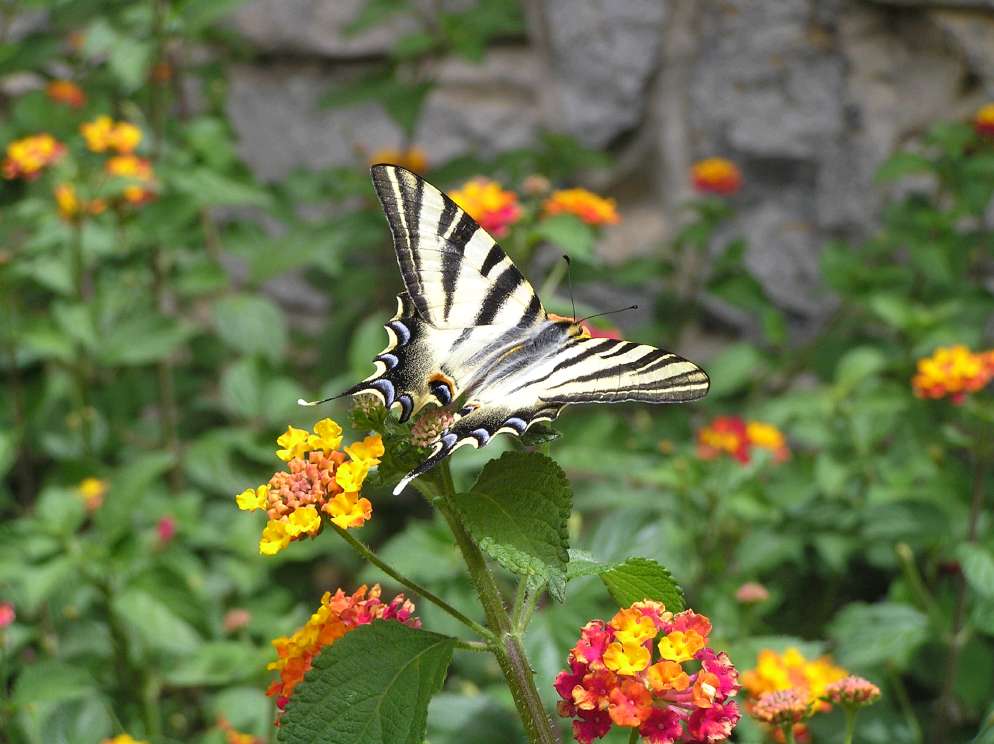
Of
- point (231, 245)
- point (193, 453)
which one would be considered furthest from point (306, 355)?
point (193, 453)

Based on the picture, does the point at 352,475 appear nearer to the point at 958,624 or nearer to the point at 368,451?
the point at 368,451

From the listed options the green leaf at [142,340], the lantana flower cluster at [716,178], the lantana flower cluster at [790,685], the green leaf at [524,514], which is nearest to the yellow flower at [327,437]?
the green leaf at [524,514]

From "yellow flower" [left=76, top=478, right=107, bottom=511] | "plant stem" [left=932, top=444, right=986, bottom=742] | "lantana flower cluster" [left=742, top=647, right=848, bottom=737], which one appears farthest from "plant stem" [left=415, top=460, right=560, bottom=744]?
"yellow flower" [left=76, top=478, right=107, bottom=511]

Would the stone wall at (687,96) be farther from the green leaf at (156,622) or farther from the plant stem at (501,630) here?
the plant stem at (501,630)

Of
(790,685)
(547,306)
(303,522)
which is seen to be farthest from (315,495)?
(547,306)

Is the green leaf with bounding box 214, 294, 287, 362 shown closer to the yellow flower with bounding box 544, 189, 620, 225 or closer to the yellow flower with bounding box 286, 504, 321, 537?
→ the yellow flower with bounding box 544, 189, 620, 225

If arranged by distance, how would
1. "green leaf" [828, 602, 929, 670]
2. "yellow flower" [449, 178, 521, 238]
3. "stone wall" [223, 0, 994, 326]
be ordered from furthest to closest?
"stone wall" [223, 0, 994, 326], "yellow flower" [449, 178, 521, 238], "green leaf" [828, 602, 929, 670]

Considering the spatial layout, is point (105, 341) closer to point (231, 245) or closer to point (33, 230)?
point (33, 230)
